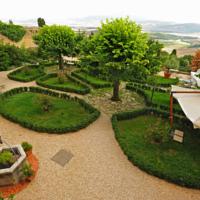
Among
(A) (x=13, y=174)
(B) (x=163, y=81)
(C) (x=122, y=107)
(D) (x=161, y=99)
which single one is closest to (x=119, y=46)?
(C) (x=122, y=107)

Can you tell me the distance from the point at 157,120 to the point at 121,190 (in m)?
8.10

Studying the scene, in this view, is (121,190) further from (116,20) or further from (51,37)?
(51,37)

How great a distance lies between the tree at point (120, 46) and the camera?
1534cm

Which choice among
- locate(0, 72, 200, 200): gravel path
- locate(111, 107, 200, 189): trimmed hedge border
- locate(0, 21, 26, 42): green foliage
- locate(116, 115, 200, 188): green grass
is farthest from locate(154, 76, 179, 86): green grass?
locate(0, 21, 26, 42): green foliage

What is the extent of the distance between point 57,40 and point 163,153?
2116 centimetres

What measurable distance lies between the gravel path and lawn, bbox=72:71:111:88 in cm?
1038

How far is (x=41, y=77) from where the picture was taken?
25406mm

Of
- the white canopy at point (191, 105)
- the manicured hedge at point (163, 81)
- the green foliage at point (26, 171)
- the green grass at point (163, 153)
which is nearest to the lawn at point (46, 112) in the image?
the green grass at point (163, 153)

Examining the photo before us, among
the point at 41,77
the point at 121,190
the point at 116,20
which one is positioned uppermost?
the point at 116,20

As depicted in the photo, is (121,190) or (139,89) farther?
(139,89)

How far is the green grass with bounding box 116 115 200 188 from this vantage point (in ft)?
33.6

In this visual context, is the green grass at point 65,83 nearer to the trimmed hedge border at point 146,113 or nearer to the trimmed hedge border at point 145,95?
the trimmed hedge border at point 145,95

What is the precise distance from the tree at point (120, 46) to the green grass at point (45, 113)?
15.4ft

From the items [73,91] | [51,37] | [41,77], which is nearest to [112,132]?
[73,91]
